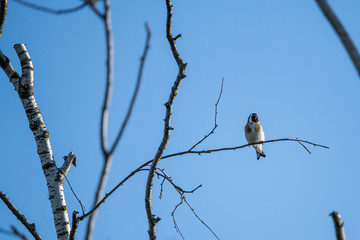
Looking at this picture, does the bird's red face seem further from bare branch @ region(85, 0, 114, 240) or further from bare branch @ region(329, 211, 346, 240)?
bare branch @ region(85, 0, 114, 240)

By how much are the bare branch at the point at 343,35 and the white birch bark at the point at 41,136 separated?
6.19ft

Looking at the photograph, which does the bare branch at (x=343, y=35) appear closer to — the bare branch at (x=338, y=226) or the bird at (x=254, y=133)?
the bare branch at (x=338, y=226)

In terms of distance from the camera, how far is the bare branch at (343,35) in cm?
88

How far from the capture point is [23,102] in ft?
9.05

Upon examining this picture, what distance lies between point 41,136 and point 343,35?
7.00 feet

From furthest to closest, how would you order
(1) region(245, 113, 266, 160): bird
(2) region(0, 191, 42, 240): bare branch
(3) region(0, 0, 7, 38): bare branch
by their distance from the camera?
1. (1) region(245, 113, 266, 160): bird
2. (3) region(0, 0, 7, 38): bare branch
3. (2) region(0, 191, 42, 240): bare branch

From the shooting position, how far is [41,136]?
105 inches

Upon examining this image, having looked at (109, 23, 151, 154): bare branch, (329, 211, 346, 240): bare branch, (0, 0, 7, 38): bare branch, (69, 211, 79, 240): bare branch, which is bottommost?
(329, 211, 346, 240): bare branch

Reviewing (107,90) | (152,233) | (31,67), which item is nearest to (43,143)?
(31,67)

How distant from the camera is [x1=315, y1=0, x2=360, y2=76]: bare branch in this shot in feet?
2.88

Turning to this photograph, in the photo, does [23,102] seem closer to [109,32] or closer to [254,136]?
[109,32]

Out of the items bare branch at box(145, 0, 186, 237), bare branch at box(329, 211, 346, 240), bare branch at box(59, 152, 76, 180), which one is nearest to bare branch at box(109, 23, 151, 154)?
bare branch at box(329, 211, 346, 240)

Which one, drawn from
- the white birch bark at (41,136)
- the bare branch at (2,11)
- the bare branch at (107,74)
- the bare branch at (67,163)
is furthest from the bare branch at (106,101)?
the bare branch at (2,11)

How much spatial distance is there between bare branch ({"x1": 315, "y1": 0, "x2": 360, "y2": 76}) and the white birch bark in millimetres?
1888
